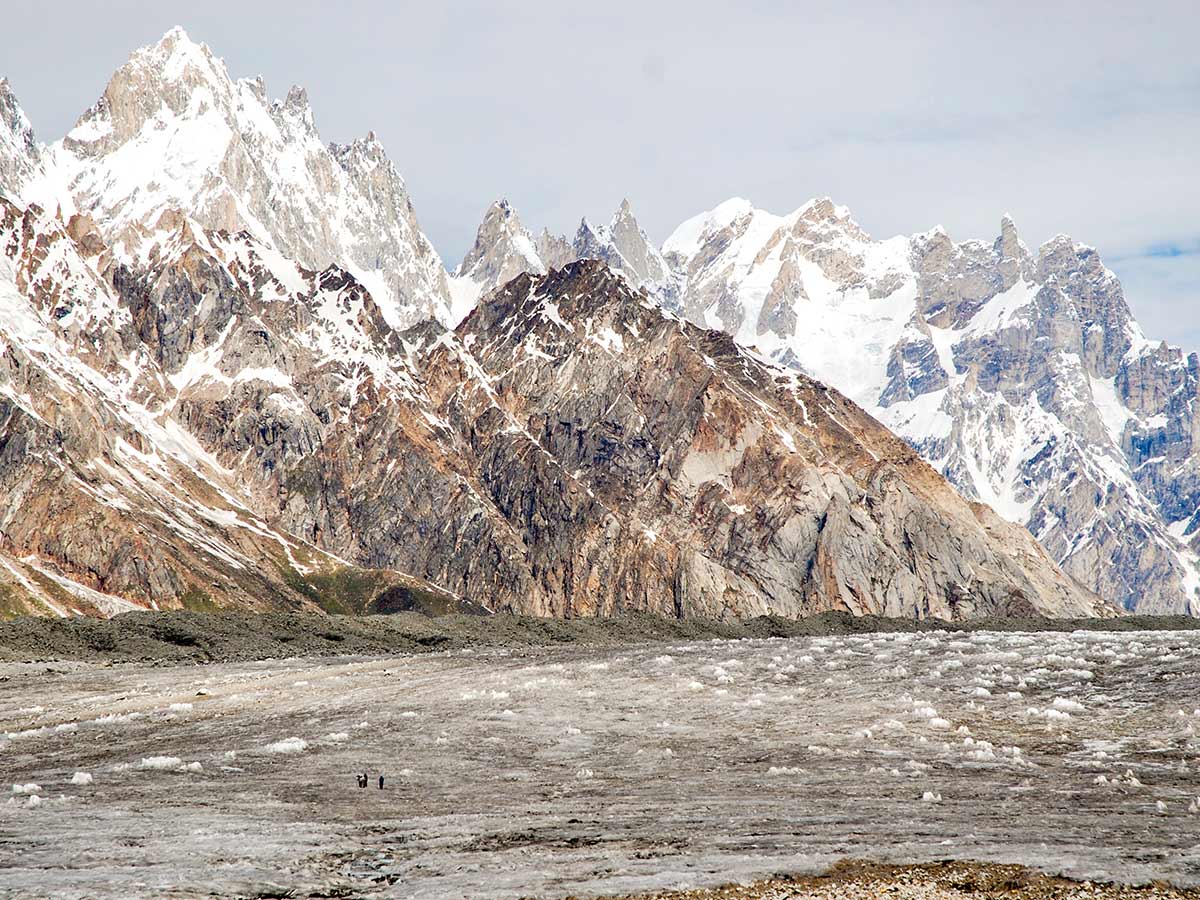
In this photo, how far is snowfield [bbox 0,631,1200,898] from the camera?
26828mm

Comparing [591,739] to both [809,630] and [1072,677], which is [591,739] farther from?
[809,630]

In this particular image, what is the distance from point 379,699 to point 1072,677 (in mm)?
26691

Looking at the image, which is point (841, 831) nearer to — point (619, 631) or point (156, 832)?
point (156, 832)

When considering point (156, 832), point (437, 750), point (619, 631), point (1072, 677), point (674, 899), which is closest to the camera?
point (674, 899)

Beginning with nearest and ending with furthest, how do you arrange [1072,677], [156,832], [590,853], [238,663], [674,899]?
1. [674,899]
2. [590,853]
3. [156,832]
4. [1072,677]
5. [238,663]

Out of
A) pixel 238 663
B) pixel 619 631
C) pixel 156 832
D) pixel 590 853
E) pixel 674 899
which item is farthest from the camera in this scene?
pixel 619 631

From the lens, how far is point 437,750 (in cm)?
4138

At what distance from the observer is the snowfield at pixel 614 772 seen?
26.8 m

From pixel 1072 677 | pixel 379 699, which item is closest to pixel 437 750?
pixel 379 699

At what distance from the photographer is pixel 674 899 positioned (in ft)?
80.4

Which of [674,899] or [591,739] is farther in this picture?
[591,739]

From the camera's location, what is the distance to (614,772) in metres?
37.7

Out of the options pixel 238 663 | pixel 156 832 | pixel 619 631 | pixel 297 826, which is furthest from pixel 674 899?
pixel 619 631

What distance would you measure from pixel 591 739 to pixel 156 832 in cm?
1633
